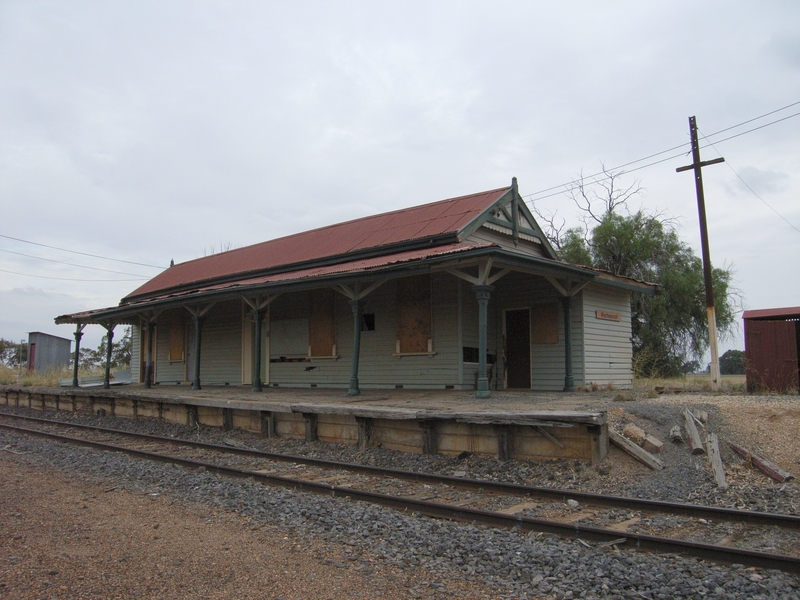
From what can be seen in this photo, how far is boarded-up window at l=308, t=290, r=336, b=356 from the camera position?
16.2 metres

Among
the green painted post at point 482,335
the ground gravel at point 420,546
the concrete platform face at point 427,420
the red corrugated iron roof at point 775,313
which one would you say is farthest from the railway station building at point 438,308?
the ground gravel at point 420,546

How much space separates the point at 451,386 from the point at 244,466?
5627 mm

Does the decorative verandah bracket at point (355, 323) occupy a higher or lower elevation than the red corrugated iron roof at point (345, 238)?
lower

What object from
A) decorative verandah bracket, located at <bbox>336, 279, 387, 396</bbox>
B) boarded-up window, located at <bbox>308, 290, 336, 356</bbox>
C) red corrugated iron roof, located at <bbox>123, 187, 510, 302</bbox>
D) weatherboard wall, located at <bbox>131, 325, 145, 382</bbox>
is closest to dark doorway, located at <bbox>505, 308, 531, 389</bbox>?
red corrugated iron roof, located at <bbox>123, 187, 510, 302</bbox>

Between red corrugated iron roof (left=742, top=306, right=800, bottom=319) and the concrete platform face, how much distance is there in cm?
419

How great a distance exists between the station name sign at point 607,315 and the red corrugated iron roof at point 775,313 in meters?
2.92

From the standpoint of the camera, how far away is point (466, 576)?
4605mm

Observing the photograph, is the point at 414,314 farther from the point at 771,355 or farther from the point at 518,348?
the point at 771,355

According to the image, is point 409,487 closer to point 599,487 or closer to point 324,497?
point 324,497

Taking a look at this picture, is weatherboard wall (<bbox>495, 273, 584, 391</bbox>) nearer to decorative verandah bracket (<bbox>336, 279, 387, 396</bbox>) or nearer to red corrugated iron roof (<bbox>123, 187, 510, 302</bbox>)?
red corrugated iron roof (<bbox>123, 187, 510, 302</bbox>)

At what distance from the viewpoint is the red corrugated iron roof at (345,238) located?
588 inches

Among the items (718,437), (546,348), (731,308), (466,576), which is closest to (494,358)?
(546,348)

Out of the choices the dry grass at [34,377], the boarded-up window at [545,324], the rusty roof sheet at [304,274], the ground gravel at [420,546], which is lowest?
the ground gravel at [420,546]

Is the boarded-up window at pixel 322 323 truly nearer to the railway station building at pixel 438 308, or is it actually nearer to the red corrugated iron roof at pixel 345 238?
the railway station building at pixel 438 308
